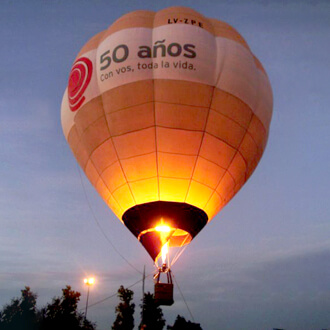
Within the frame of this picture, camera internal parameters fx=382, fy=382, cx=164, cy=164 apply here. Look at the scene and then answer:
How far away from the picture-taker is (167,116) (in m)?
10.7

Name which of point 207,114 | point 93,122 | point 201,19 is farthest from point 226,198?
point 201,19

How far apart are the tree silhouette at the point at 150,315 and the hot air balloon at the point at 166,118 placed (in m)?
19.6

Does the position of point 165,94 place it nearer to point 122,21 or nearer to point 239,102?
point 239,102

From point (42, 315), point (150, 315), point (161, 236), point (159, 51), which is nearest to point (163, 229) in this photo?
point (161, 236)

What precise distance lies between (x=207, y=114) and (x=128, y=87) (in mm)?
2366

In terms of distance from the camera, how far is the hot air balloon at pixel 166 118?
424 inches

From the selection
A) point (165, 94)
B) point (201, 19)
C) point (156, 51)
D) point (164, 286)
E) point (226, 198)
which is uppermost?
point (201, 19)

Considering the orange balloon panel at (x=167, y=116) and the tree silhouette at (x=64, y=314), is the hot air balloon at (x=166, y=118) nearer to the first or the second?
the orange balloon panel at (x=167, y=116)

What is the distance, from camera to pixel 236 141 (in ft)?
37.5

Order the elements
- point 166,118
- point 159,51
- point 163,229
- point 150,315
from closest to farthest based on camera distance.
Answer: point 166,118 < point 159,51 < point 163,229 < point 150,315

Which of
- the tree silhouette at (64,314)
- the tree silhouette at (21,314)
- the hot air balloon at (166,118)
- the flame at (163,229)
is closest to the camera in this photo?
the hot air balloon at (166,118)

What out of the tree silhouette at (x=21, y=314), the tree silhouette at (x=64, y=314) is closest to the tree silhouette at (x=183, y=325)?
the tree silhouette at (x=64, y=314)

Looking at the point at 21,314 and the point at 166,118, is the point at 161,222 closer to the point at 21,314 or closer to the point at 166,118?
the point at 166,118

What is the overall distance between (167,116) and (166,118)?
0.06 meters
